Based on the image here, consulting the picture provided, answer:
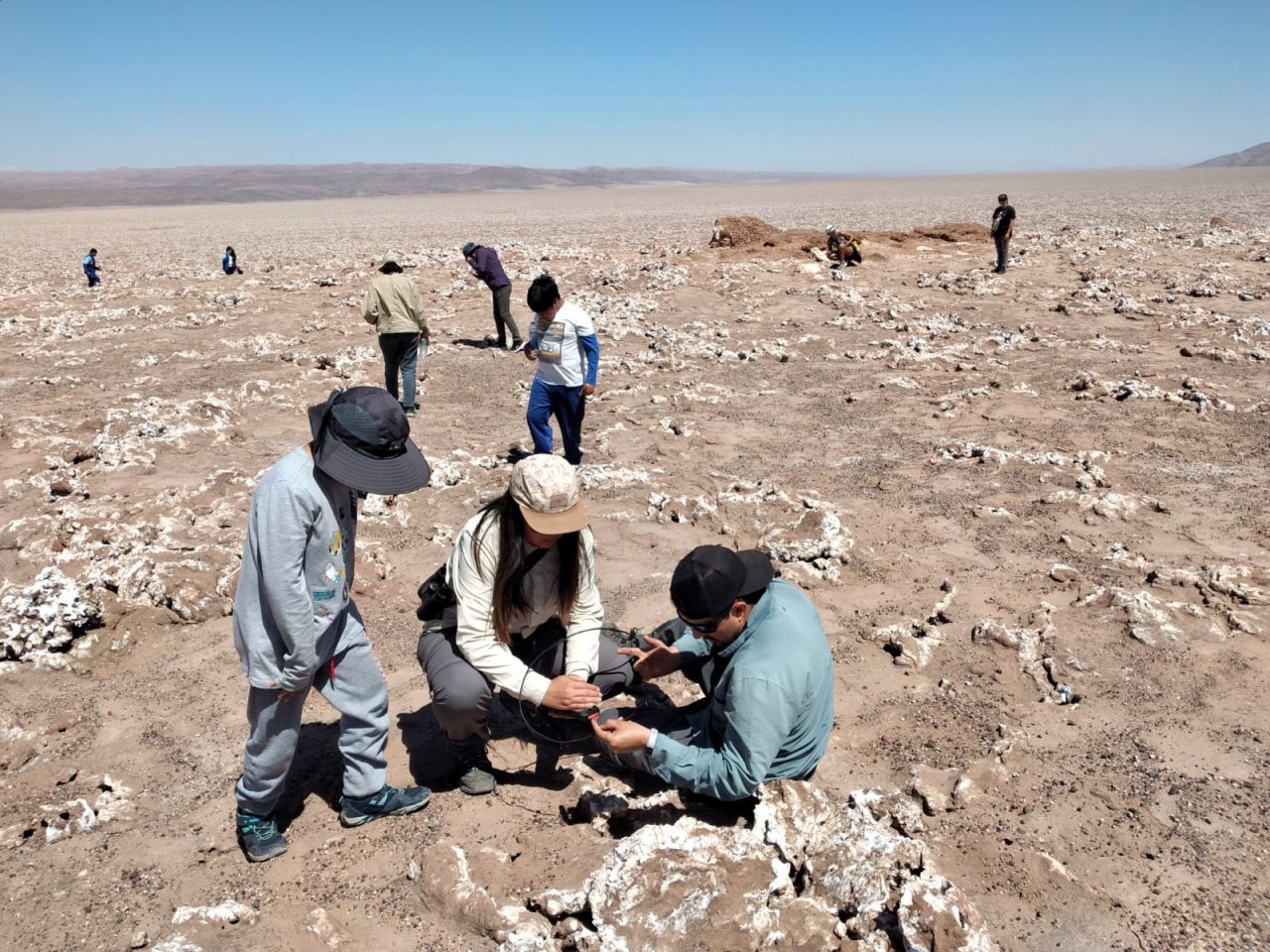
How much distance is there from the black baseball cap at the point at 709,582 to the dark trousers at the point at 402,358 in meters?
5.94

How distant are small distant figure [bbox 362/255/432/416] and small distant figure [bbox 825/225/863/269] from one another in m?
10.4

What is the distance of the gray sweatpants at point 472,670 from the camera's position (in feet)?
10.4

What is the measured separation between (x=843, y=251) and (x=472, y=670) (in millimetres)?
14990

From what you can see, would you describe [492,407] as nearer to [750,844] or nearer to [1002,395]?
[1002,395]

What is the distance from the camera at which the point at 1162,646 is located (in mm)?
4148

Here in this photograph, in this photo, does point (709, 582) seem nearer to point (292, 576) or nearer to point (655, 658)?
point (655, 658)

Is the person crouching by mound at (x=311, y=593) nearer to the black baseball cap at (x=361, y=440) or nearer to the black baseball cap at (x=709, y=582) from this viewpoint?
the black baseball cap at (x=361, y=440)

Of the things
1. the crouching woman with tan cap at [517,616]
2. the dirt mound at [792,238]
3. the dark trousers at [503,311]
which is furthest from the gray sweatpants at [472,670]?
the dirt mound at [792,238]

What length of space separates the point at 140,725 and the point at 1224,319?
12.7 metres

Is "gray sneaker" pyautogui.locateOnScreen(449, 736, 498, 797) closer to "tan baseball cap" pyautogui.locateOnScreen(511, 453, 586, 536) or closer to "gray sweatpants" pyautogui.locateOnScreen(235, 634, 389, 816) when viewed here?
"gray sweatpants" pyautogui.locateOnScreen(235, 634, 389, 816)

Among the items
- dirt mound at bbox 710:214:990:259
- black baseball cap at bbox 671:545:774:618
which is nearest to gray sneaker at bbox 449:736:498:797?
black baseball cap at bbox 671:545:774:618

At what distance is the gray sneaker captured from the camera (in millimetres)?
3350

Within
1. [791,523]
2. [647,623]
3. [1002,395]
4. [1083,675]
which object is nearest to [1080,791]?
[1083,675]

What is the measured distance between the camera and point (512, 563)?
3055 millimetres
